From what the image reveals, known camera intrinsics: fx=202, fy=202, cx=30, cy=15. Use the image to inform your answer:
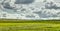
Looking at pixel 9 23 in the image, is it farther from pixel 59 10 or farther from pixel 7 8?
pixel 59 10

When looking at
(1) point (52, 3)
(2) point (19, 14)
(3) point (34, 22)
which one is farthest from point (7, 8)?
(1) point (52, 3)

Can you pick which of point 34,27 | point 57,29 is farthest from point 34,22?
point 57,29

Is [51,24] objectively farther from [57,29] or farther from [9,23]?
[9,23]

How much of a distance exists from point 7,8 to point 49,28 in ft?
1.33

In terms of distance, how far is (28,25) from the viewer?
68.3 inches

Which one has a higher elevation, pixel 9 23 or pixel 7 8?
pixel 7 8

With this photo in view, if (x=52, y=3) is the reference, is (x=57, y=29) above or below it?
below

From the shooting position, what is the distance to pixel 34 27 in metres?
1.73

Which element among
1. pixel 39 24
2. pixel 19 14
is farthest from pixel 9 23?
pixel 39 24

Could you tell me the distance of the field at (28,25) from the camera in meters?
1.73

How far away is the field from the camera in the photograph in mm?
1731

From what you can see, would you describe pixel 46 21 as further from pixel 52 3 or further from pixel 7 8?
pixel 7 8

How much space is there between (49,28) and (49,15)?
11 centimetres

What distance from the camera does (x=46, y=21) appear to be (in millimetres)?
1735
